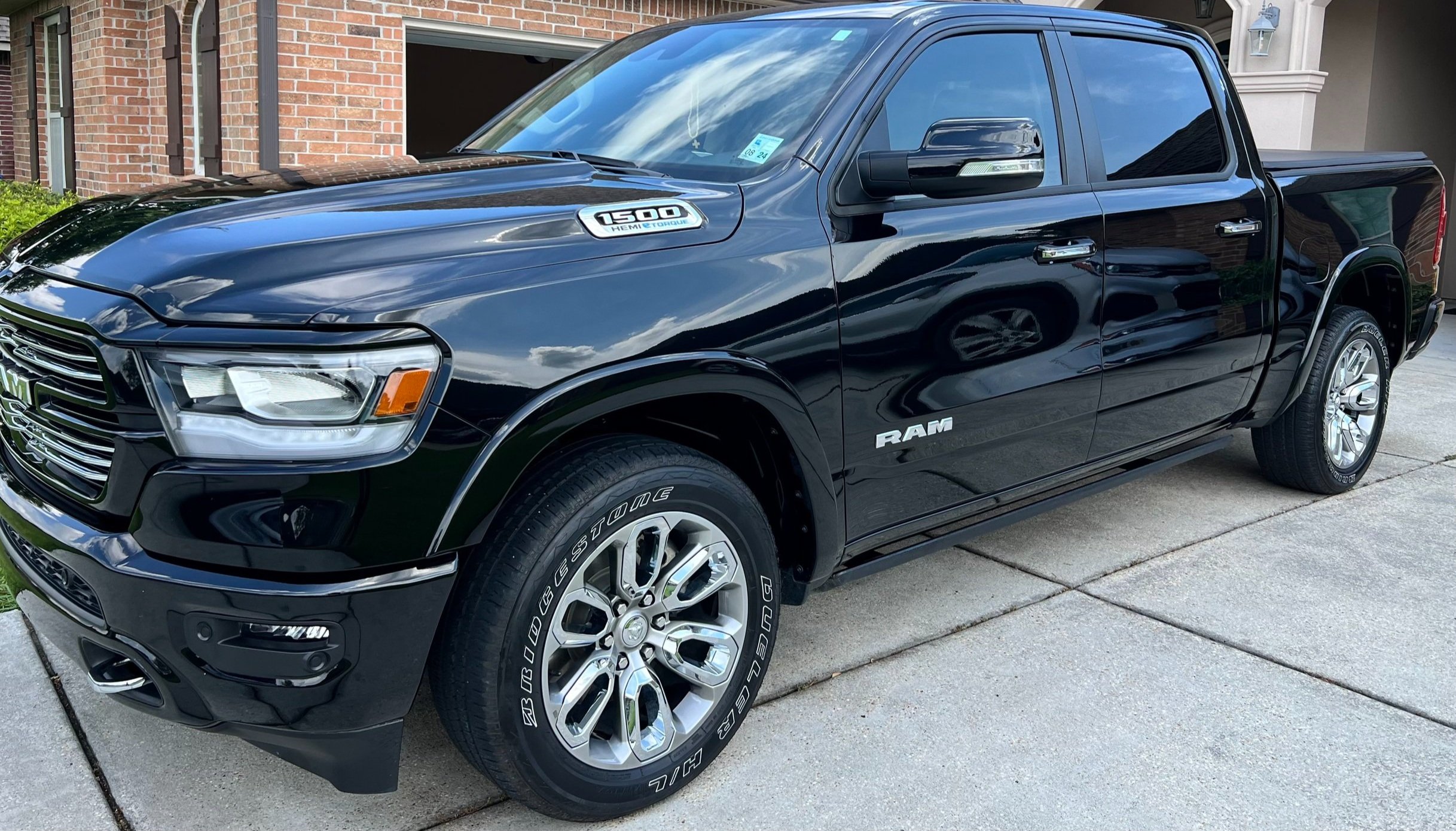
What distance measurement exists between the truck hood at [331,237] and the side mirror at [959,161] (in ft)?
1.28

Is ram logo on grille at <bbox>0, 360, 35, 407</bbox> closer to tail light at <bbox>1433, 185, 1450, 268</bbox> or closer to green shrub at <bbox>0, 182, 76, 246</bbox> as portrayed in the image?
green shrub at <bbox>0, 182, 76, 246</bbox>

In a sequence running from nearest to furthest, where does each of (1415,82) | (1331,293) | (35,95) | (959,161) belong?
(959,161)
(1331,293)
(1415,82)
(35,95)

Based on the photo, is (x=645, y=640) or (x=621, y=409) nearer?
(x=621, y=409)

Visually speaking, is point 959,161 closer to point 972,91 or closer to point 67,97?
point 972,91

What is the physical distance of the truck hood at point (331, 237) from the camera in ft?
7.34

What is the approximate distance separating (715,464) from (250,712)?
1.10 m

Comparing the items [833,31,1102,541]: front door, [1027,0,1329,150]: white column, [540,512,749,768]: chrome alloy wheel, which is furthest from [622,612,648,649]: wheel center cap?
[1027,0,1329,150]: white column

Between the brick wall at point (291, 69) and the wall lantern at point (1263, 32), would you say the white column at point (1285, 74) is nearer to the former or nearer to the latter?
the wall lantern at point (1263, 32)

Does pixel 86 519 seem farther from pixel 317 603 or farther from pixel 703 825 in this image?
pixel 703 825

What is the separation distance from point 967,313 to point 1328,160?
107 inches

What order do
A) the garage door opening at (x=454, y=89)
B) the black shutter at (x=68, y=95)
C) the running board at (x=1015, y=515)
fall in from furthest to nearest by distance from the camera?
the garage door opening at (x=454, y=89) < the black shutter at (x=68, y=95) < the running board at (x=1015, y=515)

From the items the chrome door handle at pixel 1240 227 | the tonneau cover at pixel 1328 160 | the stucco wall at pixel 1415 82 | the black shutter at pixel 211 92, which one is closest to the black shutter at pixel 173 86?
the black shutter at pixel 211 92

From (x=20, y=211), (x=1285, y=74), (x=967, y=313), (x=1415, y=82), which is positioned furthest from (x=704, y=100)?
(x=1415, y=82)

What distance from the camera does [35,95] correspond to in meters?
14.0
